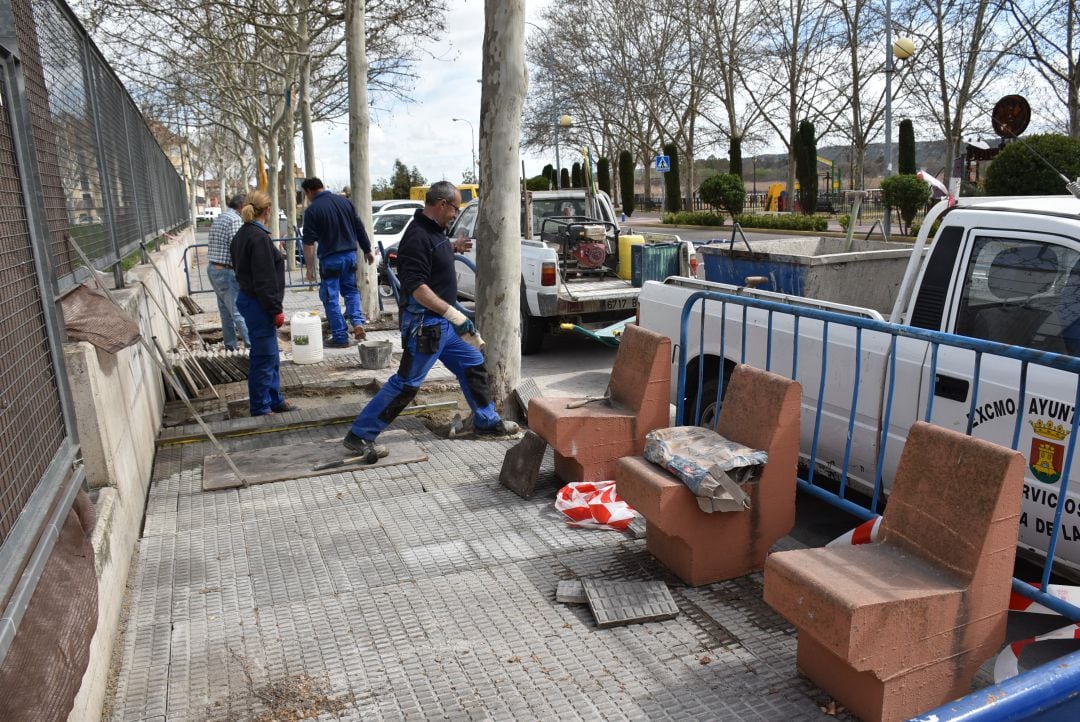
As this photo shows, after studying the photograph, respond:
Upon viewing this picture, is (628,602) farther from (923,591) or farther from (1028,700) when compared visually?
(1028,700)

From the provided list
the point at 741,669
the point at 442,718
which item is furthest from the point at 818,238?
the point at 442,718

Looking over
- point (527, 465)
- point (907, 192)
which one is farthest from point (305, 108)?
point (907, 192)

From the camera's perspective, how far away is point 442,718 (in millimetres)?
3021

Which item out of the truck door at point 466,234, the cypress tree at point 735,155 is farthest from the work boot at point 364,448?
the cypress tree at point 735,155

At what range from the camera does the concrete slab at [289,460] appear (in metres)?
5.57

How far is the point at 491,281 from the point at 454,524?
2384mm

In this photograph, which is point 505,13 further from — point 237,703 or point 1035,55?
point 1035,55

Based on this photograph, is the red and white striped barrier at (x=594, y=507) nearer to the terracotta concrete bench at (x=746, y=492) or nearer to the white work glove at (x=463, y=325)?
the terracotta concrete bench at (x=746, y=492)

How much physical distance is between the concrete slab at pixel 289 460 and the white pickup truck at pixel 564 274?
346 cm

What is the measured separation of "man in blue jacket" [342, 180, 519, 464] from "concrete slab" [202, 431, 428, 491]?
169 millimetres

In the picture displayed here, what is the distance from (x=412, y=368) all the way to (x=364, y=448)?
0.70 m

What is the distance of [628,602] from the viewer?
375cm

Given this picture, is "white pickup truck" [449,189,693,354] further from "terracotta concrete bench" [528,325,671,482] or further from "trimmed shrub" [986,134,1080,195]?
"trimmed shrub" [986,134,1080,195]

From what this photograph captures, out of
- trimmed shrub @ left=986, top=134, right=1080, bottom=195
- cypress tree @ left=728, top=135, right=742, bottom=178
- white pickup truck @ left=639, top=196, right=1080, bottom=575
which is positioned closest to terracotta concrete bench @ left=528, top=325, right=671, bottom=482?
white pickup truck @ left=639, top=196, right=1080, bottom=575
